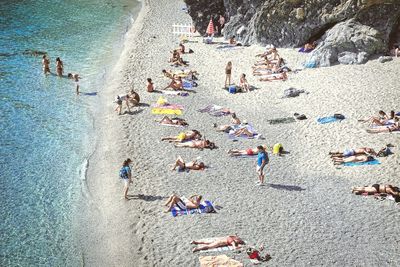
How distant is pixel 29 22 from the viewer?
44188 mm

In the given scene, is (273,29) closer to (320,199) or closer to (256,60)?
(256,60)

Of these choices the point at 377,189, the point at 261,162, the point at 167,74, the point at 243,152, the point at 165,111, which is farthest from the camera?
the point at 167,74

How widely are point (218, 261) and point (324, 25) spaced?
872 inches

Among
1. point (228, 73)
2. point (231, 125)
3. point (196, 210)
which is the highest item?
point (228, 73)

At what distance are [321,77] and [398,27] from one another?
6787mm

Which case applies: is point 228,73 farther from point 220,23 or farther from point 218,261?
point 218,261

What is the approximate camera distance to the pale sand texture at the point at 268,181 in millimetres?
14812

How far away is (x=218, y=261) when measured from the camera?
13.9 m

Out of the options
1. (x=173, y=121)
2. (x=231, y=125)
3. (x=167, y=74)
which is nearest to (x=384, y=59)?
(x=231, y=125)

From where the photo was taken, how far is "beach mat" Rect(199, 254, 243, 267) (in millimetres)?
13789

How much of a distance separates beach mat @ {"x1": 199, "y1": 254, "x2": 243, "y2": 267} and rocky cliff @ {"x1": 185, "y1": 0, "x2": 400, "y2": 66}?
18502 millimetres

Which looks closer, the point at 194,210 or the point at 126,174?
the point at 194,210

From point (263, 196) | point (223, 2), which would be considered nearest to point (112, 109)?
point (263, 196)

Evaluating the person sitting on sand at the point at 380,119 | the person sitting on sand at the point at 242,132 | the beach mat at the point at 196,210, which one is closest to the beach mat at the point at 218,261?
the beach mat at the point at 196,210
